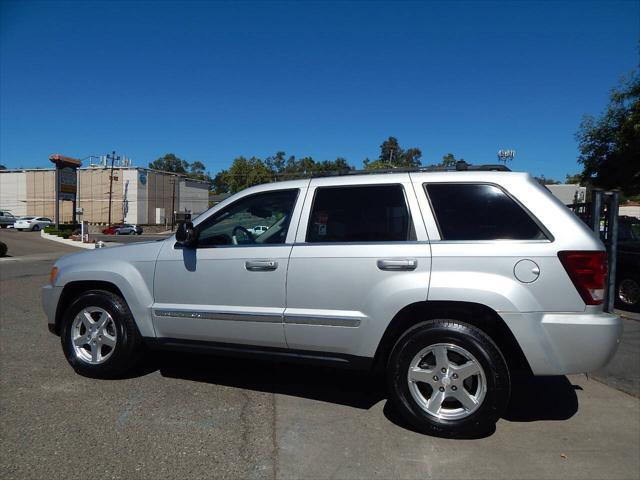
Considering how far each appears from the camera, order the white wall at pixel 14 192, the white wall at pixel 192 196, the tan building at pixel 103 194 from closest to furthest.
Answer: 1. the tan building at pixel 103 194
2. the white wall at pixel 14 192
3. the white wall at pixel 192 196

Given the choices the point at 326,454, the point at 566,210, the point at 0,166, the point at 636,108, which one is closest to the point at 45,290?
the point at 326,454

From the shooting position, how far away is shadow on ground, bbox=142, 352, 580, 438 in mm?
3913

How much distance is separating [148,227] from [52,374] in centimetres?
6800

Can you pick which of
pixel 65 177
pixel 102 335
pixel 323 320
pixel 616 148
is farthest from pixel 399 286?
pixel 65 177

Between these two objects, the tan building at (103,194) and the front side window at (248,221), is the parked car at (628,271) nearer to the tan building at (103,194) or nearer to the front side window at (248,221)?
the front side window at (248,221)

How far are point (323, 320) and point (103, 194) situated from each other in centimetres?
7433

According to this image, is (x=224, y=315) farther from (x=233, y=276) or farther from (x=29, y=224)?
(x=29, y=224)

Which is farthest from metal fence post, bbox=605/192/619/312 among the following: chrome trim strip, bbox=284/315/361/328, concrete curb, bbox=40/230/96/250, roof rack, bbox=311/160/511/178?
concrete curb, bbox=40/230/96/250

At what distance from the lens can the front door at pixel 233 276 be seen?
12.3 feet

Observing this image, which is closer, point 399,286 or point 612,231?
point 399,286

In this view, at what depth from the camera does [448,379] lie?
3.35m

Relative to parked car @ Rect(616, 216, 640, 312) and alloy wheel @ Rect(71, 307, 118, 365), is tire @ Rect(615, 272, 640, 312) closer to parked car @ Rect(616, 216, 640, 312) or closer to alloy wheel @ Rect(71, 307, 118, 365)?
parked car @ Rect(616, 216, 640, 312)

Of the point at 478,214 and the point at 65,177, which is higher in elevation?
the point at 65,177

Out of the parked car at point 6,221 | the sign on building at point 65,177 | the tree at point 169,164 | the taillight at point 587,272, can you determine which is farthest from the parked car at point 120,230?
the tree at point 169,164
